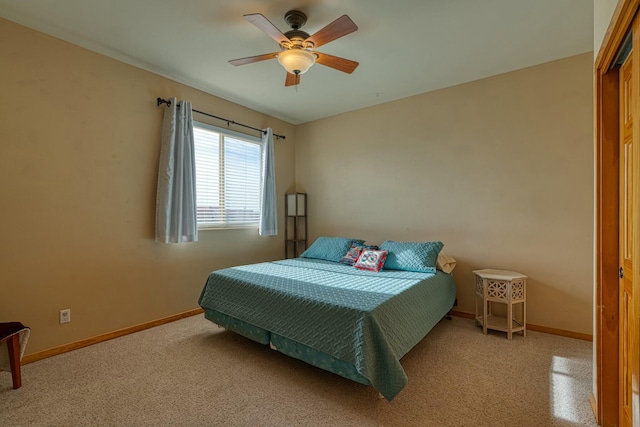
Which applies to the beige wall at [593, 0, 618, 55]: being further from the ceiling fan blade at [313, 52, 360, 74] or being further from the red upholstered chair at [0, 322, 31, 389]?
the red upholstered chair at [0, 322, 31, 389]

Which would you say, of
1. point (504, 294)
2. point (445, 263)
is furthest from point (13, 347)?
point (504, 294)

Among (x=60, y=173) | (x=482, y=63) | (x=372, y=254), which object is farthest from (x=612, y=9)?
(x=60, y=173)

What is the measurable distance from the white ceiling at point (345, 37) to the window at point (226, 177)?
64cm

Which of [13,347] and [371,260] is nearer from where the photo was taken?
[13,347]

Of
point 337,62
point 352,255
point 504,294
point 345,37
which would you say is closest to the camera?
point 337,62

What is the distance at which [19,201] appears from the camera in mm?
2318

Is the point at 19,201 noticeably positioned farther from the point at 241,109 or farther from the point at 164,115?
the point at 241,109

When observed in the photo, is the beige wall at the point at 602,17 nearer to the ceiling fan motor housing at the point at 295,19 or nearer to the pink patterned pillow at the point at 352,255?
the ceiling fan motor housing at the point at 295,19

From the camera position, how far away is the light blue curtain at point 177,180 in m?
3.09

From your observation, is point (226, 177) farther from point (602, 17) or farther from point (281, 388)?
point (602, 17)

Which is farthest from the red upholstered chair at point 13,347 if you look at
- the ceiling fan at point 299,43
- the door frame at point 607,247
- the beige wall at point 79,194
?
the door frame at point 607,247

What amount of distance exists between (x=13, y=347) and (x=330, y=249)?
9.42 feet

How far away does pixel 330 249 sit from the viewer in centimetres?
379

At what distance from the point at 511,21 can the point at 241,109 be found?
3099mm
